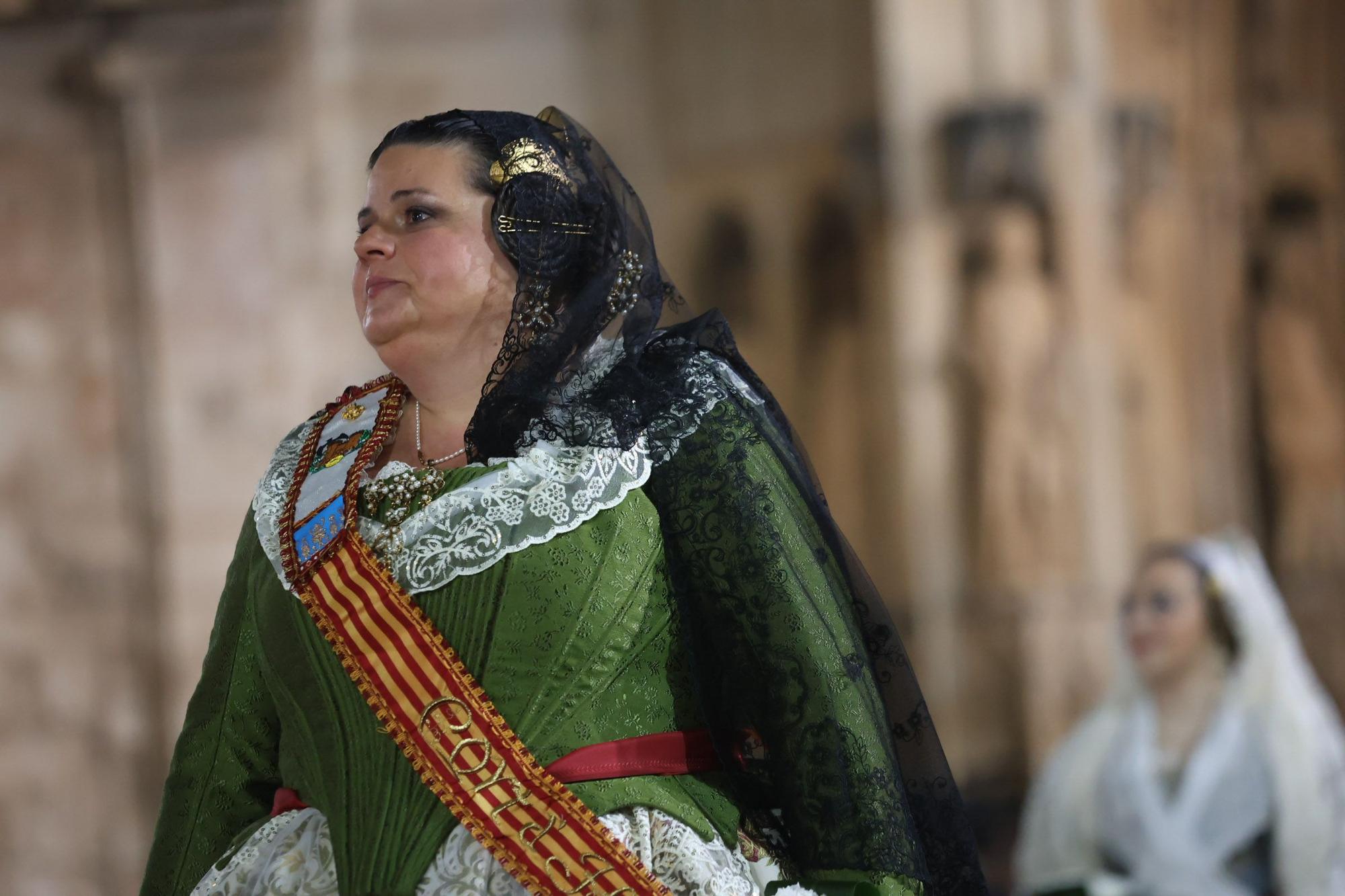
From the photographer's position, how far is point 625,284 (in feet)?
6.24

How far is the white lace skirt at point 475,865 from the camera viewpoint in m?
1.69

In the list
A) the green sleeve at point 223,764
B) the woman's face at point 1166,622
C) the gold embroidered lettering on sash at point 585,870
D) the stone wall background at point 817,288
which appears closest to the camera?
the gold embroidered lettering on sash at point 585,870

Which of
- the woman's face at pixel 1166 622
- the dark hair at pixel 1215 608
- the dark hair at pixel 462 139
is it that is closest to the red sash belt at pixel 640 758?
the dark hair at pixel 462 139

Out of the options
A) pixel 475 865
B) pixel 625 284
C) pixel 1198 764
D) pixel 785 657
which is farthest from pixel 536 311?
pixel 1198 764

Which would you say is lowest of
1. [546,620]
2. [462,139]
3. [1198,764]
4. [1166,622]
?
[1198,764]

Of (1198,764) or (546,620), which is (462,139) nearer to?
(546,620)

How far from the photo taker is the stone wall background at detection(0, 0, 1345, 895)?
5082 mm

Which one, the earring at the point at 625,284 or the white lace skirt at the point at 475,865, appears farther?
the earring at the point at 625,284

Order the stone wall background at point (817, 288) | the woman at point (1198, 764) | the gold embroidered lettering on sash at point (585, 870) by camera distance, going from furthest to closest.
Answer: the woman at point (1198, 764)
the stone wall background at point (817, 288)
the gold embroidered lettering on sash at point (585, 870)

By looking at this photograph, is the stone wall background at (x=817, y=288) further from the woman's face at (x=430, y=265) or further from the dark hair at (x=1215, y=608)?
the woman's face at (x=430, y=265)

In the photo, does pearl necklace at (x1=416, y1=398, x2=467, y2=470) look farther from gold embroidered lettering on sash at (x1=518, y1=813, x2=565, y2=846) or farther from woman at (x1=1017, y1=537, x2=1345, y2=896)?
woman at (x1=1017, y1=537, x2=1345, y2=896)

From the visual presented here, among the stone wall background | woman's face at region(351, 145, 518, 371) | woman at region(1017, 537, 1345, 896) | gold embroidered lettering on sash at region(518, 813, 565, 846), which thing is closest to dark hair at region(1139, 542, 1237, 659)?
woman at region(1017, 537, 1345, 896)

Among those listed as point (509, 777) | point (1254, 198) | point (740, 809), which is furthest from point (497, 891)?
point (1254, 198)

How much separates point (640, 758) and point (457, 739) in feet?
0.66
